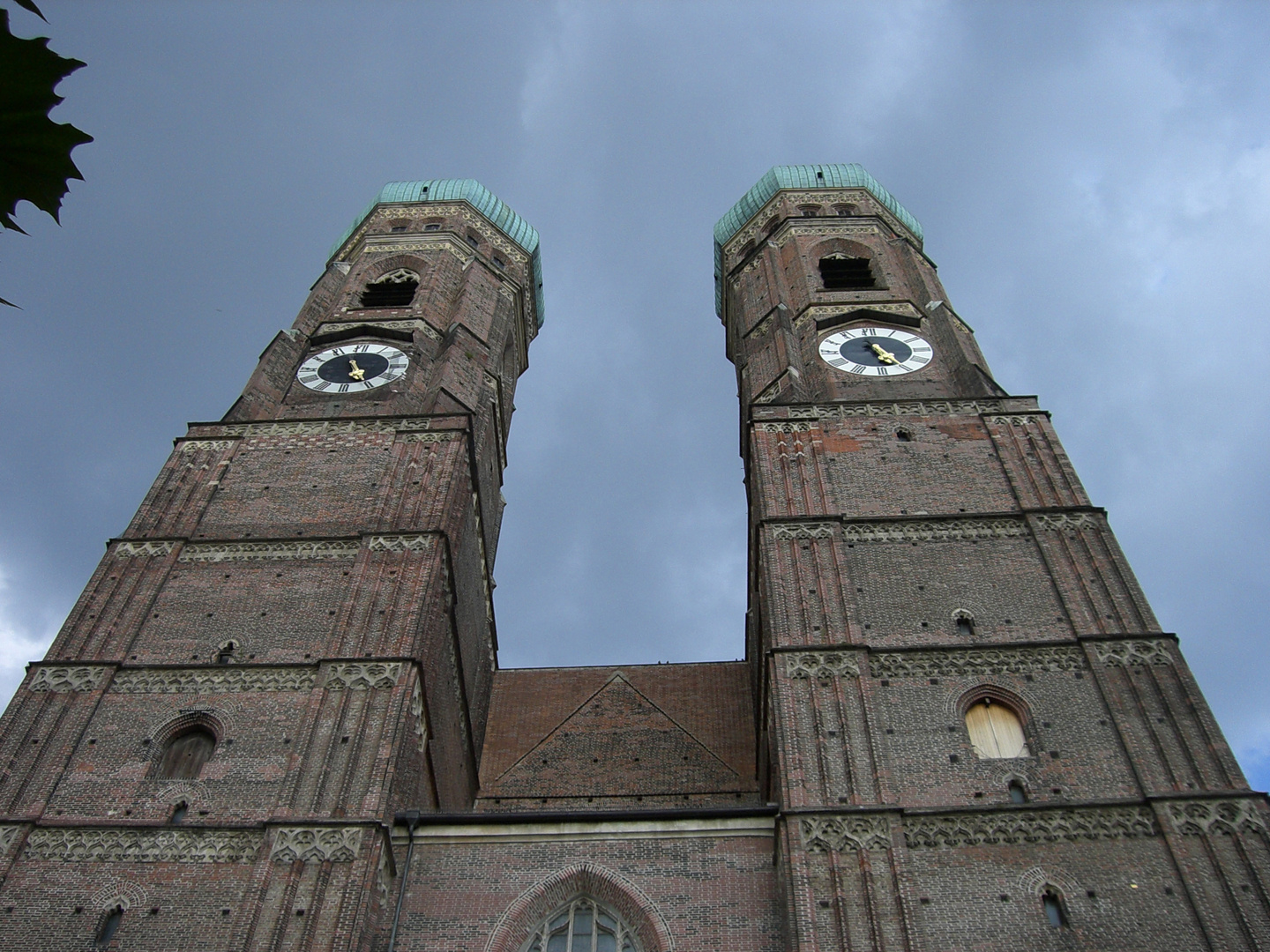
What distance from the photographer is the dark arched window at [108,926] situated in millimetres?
14865

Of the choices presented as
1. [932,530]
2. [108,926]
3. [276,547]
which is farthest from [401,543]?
[932,530]

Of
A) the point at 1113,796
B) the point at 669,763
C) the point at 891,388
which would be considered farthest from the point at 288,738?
the point at 891,388

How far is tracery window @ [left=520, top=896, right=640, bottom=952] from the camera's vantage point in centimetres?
1530

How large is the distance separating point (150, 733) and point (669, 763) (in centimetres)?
930

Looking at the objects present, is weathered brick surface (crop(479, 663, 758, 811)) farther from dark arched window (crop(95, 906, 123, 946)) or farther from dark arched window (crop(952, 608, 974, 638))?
dark arched window (crop(95, 906, 123, 946))

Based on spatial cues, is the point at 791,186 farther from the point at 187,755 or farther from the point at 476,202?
the point at 187,755

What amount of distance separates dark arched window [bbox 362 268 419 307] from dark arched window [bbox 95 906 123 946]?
1888 centimetres

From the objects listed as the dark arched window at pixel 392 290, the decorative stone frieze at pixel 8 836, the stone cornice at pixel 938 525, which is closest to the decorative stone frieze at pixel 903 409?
the stone cornice at pixel 938 525

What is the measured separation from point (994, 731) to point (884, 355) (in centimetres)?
1149

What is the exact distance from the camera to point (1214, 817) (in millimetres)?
15281

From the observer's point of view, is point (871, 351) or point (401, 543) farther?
point (871, 351)

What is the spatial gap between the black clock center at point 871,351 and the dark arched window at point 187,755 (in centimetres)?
1521

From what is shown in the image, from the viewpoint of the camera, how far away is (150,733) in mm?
17703

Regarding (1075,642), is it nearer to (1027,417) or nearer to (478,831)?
(1027,417)
